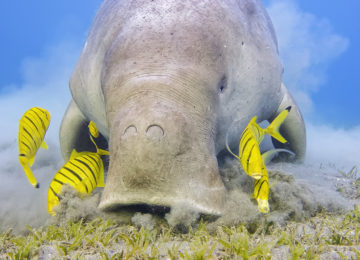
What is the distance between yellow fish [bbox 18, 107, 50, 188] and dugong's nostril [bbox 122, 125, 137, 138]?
1.11m

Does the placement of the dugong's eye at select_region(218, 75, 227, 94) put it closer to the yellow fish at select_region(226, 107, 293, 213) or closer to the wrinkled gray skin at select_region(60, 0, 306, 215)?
the wrinkled gray skin at select_region(60, 0, 306, 215)

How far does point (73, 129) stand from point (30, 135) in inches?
92.4

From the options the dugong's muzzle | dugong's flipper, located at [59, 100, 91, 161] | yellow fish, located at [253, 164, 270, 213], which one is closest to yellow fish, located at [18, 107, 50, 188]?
the dugong's muzzle

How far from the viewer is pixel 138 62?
2.45 meters

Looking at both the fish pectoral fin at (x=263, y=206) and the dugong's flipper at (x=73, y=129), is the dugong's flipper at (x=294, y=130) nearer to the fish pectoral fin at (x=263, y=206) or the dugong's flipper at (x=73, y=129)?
the fish pectoral fin at (x=263, y=206)

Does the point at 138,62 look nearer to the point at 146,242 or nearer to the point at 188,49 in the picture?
the point at 188,49

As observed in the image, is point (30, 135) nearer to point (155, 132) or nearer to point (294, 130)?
point (155, 132)

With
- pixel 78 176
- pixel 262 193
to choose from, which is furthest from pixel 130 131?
pixel 262 193

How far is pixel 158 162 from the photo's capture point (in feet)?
6.47

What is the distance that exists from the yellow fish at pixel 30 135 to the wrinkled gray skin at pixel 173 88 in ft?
2.11

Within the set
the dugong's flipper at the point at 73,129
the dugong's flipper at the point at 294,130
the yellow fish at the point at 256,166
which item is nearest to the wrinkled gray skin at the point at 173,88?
the yellow fish at the point at 256,166

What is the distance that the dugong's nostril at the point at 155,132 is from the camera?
198 cm

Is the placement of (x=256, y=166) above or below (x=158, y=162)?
above

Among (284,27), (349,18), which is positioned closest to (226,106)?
(284,27)
